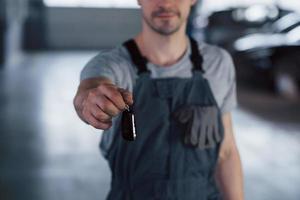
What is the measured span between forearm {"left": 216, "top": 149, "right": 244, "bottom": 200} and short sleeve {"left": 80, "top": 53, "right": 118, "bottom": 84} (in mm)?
358

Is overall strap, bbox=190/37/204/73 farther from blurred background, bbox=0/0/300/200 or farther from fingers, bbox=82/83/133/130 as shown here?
fingers, bbox=82/83/133/130

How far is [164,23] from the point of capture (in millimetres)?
1190

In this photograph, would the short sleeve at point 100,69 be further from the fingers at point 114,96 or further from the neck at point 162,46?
the fingers at point 114,96

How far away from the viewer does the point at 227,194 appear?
1.41 meters

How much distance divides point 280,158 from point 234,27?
16.1 ft

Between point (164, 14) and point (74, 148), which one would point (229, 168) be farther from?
point (74, 148)

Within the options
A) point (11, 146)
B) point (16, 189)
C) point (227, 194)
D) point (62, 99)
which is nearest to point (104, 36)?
point (62, 99)

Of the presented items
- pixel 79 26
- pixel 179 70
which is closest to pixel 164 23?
pixel 179 70

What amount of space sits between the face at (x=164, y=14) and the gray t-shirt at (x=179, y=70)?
84 mm

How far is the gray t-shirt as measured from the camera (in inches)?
46.0

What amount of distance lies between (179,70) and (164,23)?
0.12 meters

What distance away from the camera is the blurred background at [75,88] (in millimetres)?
3861

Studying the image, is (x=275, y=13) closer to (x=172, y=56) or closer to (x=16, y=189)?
(x=16, y=189)

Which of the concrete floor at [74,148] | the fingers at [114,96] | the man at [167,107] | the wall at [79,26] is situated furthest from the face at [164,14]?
the wall at [79,26]
